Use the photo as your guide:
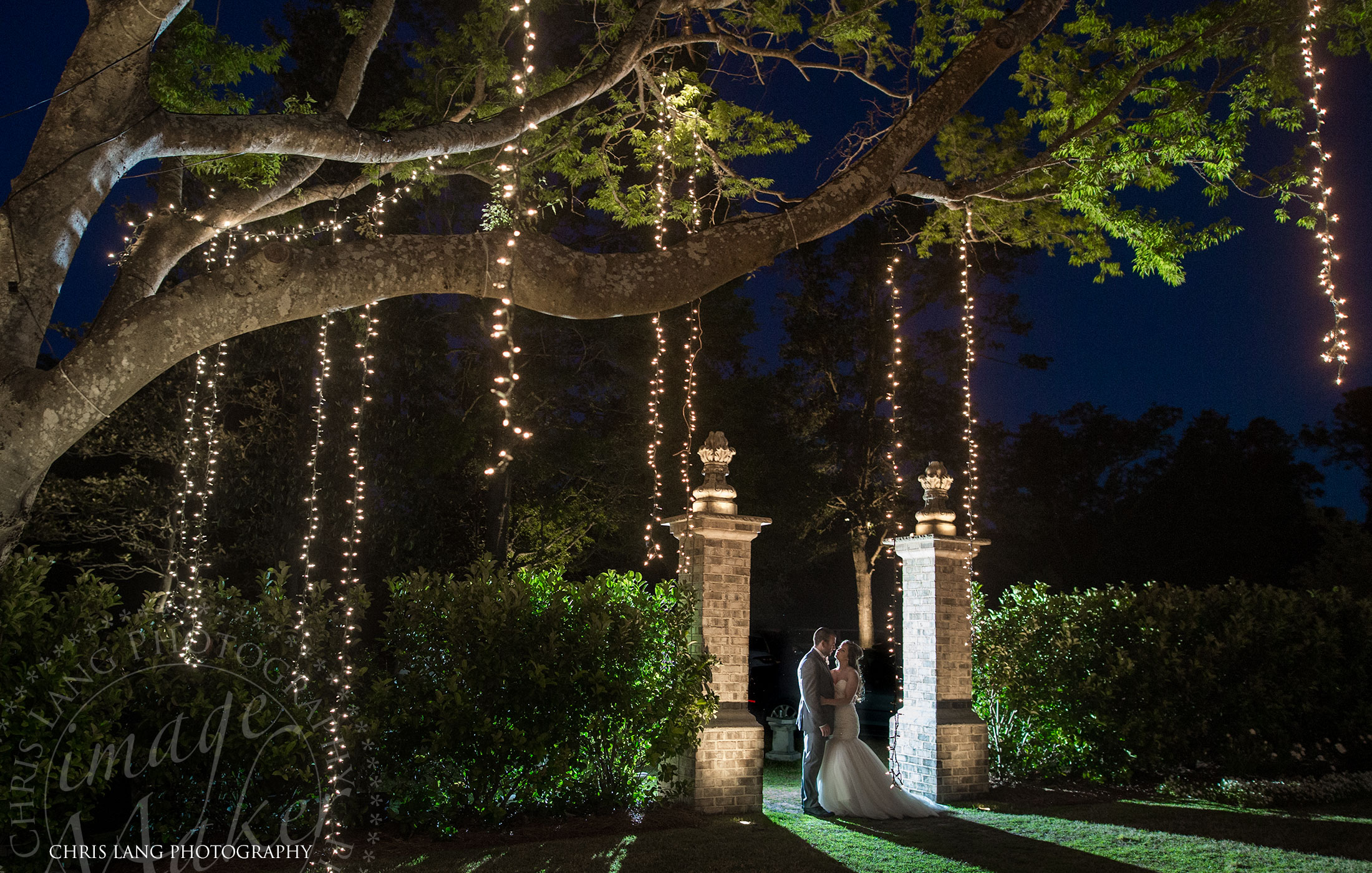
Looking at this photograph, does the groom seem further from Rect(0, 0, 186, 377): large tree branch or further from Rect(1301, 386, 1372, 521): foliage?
Rect(1301, 386, 1372, 521): foliage

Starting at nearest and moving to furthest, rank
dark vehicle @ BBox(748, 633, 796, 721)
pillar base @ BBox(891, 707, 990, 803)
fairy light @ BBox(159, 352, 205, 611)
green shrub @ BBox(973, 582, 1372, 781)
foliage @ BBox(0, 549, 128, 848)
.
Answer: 1. foliage @ BBox(0, 549, 128, 848)
2. pillar base @ BBox(891, 707, 990, 803)
3. green shrub @ BBox(973, 582, 1372, 781)
4. fairy light @ BBox(159, 352, 205, 611)
5. dark vehicle @ BBox(748, 633, 796, 721)

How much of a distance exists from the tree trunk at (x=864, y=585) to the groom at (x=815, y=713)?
11.6 m

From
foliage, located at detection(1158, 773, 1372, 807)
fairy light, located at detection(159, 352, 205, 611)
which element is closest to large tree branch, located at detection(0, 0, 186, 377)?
fairy light, located at detection(159, 352, 205, 611)

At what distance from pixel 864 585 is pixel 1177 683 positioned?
442 inches

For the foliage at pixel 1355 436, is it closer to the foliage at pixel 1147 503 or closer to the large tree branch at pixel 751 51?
the foliage at pixel 1147 503

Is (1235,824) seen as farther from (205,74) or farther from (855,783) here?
(205,74)

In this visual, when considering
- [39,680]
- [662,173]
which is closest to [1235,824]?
[662,173]

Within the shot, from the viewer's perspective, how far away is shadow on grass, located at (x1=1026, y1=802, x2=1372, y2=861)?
6.75 meters

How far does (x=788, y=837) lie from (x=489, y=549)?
9254mm

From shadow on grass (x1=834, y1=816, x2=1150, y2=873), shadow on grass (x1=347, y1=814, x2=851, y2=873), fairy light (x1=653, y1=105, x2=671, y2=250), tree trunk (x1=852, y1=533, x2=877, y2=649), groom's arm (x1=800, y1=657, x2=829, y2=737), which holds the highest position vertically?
fairy light (x1=653, y1=105, x2=671, y2=250)

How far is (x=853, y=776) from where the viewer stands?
26.4 feet

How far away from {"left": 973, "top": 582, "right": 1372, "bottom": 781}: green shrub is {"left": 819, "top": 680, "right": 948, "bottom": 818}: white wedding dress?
7.50ft

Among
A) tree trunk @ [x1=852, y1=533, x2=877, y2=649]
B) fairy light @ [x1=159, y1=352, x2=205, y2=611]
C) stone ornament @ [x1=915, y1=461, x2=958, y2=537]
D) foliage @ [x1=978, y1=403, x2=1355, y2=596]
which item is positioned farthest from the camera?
foliage @ [x1=978, y1=403, x2=1355, y2=596]

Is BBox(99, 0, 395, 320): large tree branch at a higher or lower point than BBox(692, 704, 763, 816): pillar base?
higher
